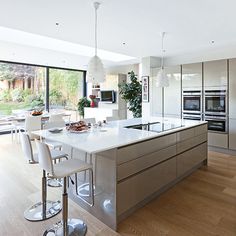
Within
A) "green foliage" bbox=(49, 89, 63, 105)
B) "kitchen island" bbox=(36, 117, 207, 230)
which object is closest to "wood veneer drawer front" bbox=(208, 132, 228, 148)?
"kitchen island" bbox=(36, 117, 207, 230)

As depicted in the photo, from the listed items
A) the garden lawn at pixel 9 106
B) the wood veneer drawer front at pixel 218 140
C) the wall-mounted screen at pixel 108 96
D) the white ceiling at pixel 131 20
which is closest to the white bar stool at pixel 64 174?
the white ceiling at pixel 131 20

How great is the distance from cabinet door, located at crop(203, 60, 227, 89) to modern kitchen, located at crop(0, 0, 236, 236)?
0.02 meters

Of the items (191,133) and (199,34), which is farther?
(199,34)

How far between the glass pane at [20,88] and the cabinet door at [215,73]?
5.56 m

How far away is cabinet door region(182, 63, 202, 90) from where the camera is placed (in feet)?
16.6

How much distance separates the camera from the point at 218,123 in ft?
15.9

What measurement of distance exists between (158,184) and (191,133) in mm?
1205

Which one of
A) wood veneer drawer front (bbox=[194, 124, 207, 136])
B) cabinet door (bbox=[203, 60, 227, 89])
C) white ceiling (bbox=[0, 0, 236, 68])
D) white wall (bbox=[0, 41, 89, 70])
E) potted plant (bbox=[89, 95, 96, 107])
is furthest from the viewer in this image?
potted plant (bbox=[89, 95, 96, 107])

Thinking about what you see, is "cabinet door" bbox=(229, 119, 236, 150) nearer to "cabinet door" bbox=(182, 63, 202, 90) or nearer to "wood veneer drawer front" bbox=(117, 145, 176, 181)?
"cabinet door" bbox=(182, 63, 202, 90)

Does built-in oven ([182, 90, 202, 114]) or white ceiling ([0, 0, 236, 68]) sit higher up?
white ceiling ([0, 0, 236, 68])

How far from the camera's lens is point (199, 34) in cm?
396

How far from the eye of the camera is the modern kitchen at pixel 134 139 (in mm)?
2180

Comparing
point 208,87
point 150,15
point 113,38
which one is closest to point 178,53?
point 208,87

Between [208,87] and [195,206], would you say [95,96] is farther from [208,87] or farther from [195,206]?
[195,206]
